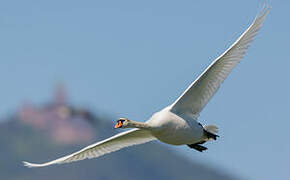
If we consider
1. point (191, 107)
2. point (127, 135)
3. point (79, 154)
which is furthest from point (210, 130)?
point (79, 154)

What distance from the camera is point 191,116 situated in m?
24.5

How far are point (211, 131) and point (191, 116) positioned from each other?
3.09ft

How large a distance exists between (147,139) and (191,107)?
202 cm

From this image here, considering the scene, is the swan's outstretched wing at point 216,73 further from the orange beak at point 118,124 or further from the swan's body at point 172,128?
the orange beak at point 118,124

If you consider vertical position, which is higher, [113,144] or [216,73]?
[216,73]

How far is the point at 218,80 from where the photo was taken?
24.5 meters

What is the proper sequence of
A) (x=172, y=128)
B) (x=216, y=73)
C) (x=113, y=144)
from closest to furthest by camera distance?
(x=172, y=128), (x=216, y=73), (x=113, y=144)

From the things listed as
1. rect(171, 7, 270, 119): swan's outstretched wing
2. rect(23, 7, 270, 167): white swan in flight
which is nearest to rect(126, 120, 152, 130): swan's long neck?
rect(23, 7, 270, 167): white swan in flight

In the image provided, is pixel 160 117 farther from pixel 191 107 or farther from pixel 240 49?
pixel 240 49

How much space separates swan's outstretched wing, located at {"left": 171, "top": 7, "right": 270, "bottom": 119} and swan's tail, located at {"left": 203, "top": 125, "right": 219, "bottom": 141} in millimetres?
560

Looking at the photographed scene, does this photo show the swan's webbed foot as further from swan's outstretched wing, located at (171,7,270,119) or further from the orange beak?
the orange beak

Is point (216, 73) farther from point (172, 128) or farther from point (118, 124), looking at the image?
point (118, 124)

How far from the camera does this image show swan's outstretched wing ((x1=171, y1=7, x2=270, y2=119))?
950 inches

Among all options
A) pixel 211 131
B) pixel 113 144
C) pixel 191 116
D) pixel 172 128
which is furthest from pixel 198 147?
pixel 113 144
